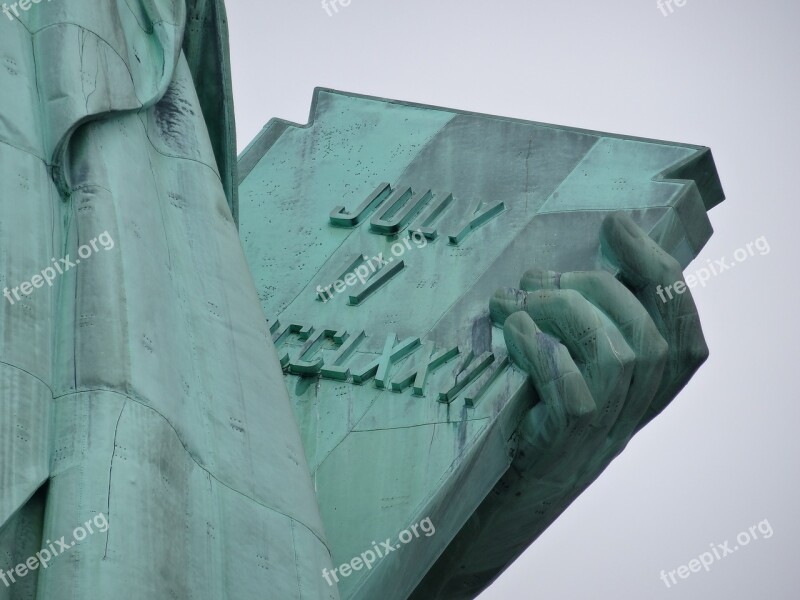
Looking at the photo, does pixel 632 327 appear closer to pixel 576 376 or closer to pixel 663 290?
pixel 663 290

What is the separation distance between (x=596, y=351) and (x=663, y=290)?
799mm

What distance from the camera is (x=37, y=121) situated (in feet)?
27.9

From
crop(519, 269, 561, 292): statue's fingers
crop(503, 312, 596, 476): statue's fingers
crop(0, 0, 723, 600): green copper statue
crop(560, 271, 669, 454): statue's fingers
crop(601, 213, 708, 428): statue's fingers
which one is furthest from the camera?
crop(601, 213, 708, 428): statue's fingers

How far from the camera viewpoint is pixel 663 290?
458 inches

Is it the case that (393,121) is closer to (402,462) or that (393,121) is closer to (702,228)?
(702,228)

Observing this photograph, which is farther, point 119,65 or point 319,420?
point 319,420

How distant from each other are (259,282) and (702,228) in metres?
2.97

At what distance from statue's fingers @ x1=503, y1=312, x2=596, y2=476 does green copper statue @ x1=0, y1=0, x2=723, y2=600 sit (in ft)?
0.06

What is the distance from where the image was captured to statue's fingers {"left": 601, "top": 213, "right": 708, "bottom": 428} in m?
11.6

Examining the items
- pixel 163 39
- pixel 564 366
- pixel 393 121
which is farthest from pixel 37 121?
pixel 393 121

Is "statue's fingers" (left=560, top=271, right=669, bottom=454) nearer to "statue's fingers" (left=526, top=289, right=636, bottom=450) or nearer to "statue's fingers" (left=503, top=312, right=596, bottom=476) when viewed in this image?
"statue's fingers" (left=526, top=289, right=636, bottom=450)

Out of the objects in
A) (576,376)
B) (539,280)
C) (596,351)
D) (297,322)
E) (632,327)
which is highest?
(539,280)

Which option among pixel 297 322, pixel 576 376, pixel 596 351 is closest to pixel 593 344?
pixel 596 351

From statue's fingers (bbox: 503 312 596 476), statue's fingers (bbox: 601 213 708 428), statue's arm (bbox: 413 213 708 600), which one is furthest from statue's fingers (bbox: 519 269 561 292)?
Answer: statue's fingers (bbox: 601 213 708 428)
